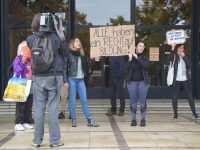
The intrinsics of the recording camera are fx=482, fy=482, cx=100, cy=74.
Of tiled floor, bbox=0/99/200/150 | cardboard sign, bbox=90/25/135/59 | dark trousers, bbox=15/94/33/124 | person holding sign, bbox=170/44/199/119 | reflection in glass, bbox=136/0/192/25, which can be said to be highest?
reflection in glass, bbox=136/0/192/25

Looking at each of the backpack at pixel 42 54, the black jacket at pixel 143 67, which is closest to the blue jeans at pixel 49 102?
the backpack at pixel 42 54

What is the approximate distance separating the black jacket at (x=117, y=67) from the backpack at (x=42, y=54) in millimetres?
4364

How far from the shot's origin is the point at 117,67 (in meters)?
11.6

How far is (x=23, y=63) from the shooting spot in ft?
30.7

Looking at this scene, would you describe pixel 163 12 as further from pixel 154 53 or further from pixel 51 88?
pixel 51 88

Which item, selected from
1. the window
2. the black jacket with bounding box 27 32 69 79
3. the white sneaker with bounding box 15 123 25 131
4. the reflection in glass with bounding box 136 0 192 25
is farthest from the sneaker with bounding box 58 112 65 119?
the reflection in glass with bounding box 136 0 192 25

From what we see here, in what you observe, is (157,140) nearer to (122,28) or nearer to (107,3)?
(122,28)

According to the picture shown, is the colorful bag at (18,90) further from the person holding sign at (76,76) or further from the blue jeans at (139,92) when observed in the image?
the blue jeans at (139,92)

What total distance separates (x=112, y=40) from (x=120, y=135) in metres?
3.57

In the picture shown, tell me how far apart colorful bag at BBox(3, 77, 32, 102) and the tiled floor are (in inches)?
25.1

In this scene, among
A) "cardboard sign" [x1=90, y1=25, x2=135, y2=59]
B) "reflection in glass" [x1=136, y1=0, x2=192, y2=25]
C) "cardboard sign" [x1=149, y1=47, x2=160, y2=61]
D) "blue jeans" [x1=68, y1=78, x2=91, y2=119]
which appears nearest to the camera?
"blue jeans" [x1=68, y1=78, x2=91, y2=119]

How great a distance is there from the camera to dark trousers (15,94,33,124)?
31.3ft

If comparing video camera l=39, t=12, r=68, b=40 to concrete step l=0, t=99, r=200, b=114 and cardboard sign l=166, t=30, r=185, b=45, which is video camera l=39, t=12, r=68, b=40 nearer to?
cardboard sign l=166, t=30, r=185, b=45

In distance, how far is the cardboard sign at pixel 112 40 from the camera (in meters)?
11.4
